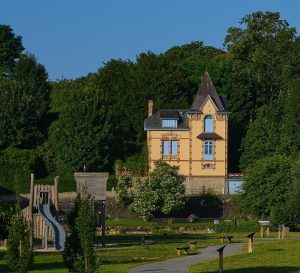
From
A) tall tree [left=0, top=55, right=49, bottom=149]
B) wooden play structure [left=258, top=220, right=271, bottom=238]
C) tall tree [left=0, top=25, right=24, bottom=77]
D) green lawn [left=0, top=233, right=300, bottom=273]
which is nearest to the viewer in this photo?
green lawn [left=0, top=233, right=300, bottom=273]

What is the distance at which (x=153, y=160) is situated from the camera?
9638 centimetres

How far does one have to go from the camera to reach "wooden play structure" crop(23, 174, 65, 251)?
177 ft

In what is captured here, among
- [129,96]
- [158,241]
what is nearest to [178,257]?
[158,241]

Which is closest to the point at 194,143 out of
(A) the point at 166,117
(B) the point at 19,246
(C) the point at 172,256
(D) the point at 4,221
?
(A) the point at 166,117

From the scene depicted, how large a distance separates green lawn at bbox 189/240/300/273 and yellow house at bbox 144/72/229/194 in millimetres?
40948

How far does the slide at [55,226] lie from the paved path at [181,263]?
6.77m

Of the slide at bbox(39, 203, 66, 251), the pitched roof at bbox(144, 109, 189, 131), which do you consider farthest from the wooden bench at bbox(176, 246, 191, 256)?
the pitched roof at bbox(144, 109, 189, 131)

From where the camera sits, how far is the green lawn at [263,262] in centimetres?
4206

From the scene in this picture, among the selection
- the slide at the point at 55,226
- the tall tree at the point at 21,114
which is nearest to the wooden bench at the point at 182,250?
the slide at the point at 55,226

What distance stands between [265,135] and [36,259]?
51.1 metres

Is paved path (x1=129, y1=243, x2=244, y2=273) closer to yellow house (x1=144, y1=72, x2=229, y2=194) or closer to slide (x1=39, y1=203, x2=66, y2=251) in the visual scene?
slide (x1=39, y1=203, x2=66, y2=251)

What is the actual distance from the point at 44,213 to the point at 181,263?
12.3 metres

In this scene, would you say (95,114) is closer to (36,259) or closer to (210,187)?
(210,187)

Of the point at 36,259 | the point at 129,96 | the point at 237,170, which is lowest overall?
the point at 36,259
